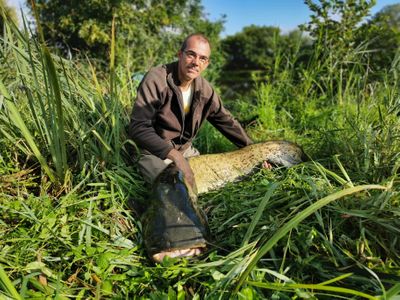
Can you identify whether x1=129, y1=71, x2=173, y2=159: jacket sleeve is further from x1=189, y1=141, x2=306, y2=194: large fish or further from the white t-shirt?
x1=189, y1=141, x2=306, y2=194: large fish

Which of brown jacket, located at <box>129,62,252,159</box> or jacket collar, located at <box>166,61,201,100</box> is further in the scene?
jacket collar, located at <box>166,61,201,100</box>

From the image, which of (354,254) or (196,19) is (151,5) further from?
(354,254)

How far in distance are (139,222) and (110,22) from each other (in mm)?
10696

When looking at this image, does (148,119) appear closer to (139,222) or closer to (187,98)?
(187,98)

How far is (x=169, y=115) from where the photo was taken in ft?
9.18

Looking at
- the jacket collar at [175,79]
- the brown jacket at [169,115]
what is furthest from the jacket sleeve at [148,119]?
the jacket collar at [175,79]

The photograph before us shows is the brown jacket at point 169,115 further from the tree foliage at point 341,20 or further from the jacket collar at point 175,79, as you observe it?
the tree foliage at point 341,20

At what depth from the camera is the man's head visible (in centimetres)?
270

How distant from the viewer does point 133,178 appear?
251 cm

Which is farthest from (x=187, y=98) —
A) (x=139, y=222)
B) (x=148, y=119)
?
(x=139, y=222)

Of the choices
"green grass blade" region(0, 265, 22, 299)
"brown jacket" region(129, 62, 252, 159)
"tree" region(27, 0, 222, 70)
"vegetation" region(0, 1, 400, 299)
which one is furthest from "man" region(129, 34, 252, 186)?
"tree" region(27, 0, 222, 70)

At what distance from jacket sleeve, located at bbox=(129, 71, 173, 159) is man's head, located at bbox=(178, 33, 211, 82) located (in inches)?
9.1

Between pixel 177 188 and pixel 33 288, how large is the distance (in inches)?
34.7

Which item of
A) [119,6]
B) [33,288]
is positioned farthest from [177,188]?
[119,6]
